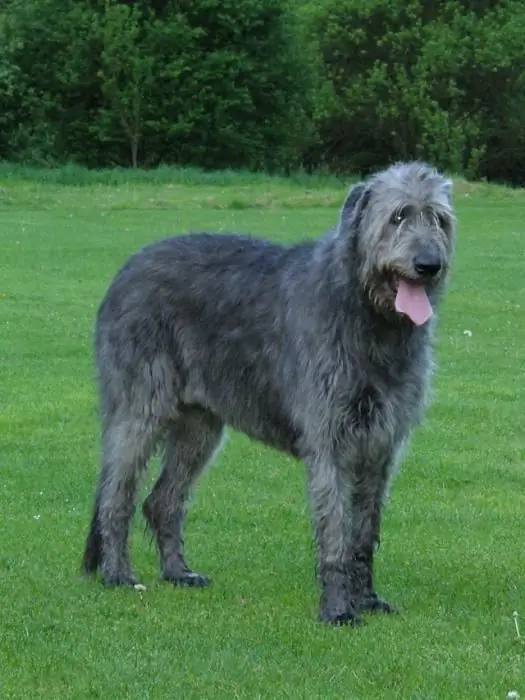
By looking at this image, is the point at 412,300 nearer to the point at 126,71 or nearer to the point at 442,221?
the point at 442,221

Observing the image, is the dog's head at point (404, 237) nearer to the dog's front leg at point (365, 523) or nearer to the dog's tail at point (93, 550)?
the dog's front leg at point (365, 523)

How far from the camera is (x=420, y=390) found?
7.17 m

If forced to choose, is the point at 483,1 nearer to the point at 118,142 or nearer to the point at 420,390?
the point at 118,142

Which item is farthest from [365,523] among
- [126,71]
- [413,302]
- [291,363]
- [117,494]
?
[126,71]

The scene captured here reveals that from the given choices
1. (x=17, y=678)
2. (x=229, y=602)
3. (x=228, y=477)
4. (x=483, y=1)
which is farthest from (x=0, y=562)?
(x=483, y=1)

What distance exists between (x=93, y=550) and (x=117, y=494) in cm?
32

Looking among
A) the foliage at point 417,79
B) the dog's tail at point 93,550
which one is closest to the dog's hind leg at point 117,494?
the dog's tail at point 93,550

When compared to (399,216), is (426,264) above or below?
below

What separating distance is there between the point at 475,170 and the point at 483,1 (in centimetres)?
835

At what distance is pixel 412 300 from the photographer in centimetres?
675

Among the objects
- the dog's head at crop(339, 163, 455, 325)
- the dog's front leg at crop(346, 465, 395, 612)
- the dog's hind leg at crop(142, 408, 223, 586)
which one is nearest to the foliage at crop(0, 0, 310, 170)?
the dog's hind leg at crop(142, 408, 223, 586)

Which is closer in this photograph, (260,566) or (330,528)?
(330,528)

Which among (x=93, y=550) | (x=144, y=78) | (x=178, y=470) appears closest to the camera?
(x=93, y=550)

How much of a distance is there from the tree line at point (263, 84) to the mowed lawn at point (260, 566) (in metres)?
40.7
